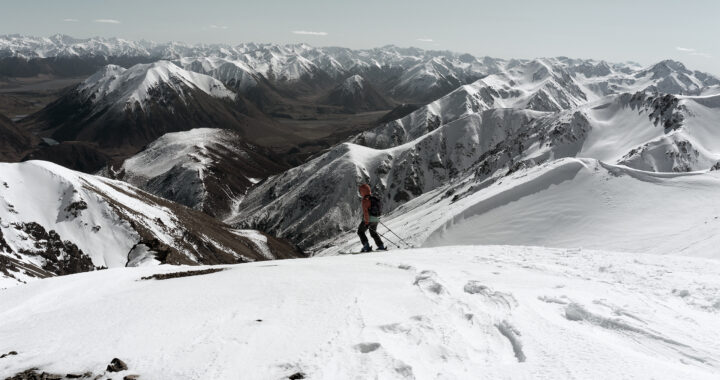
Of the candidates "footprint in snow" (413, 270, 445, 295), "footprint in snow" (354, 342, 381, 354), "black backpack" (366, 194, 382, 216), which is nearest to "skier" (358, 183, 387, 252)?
"black backpack" (366, 194, 382, 216)

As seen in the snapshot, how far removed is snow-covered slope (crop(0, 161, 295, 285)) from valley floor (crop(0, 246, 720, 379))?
59.0m

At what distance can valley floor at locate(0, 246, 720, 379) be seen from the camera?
8.61 metres

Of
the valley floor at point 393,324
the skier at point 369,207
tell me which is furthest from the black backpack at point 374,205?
the valley floor at point 393,324

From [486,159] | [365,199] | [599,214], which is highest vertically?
[365,199]

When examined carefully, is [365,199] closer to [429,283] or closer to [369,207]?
[369,207]

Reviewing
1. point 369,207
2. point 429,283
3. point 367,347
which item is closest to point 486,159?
point 369,207

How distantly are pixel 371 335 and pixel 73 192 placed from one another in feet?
324

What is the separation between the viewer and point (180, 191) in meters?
192

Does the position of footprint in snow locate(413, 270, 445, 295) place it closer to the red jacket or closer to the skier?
the skier

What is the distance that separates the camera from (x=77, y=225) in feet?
273

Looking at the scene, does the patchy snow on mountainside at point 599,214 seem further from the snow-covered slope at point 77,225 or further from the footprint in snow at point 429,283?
the snow-covered slope at point 77,225

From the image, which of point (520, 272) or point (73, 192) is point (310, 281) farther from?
point (73, 192)

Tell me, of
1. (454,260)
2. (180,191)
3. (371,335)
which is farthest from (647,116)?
(180,191)

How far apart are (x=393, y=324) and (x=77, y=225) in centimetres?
9262
